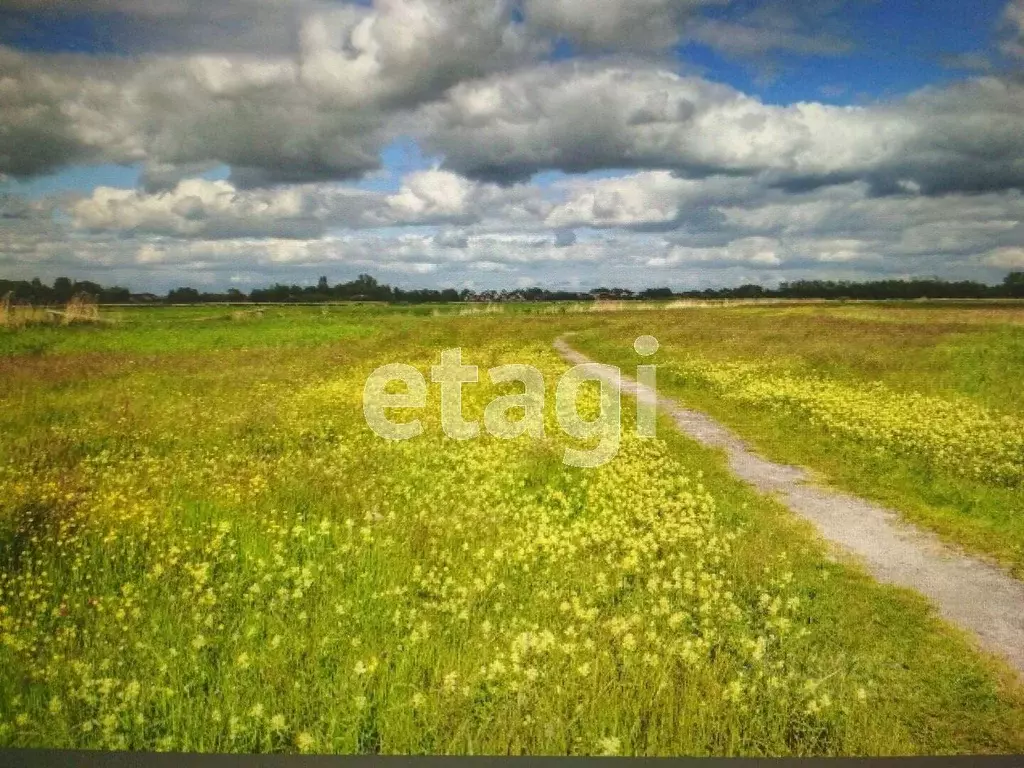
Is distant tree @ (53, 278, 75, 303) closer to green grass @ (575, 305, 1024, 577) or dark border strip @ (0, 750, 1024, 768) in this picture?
dark border strip @ (0, 750, 1024, 768)

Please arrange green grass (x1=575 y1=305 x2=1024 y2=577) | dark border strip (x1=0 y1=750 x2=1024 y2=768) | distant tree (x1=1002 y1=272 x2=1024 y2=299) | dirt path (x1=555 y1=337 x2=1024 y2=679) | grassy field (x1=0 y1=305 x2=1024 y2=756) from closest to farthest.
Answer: dark border strip (x1=0 y1=750 x2=1024 y2=768) < grassy field (x1=0 y1=305 x2=1024 y2=756) < dirt path (x1=555 y1=337 x2=1024 y2=679) < distant tree (x1=1002 y1=272 x2=1024 y2=299) < green grass (x1=575 y1=305 x2=1024 y2=577)

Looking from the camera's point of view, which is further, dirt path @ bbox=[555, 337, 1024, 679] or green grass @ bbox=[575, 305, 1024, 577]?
green grass @ bbox=[575, 305, 1024, 577]

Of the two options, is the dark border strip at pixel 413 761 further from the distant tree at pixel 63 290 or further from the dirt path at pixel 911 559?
the distant tree at pixel 63 290

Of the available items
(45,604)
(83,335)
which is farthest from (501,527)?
(83,335)

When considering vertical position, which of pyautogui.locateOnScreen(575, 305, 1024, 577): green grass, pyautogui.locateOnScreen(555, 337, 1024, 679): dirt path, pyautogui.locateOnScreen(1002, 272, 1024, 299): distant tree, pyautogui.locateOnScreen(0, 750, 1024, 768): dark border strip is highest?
pyautogui.locateOnScreen(1002, 272, 1024, 299): distant tree

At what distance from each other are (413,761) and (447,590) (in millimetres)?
1821

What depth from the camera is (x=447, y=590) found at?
5.44m

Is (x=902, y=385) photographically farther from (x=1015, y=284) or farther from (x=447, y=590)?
(x=447, y=590)

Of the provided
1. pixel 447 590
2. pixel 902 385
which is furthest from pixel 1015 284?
pixel 447 590

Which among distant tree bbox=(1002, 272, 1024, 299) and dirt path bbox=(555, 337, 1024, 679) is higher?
distant tree bbox=(1002, 272, 1024, 299)

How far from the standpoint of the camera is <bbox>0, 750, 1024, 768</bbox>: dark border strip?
3588 millimetres

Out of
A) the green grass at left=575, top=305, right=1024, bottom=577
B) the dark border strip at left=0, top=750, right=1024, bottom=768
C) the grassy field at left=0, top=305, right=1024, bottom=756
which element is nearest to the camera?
the dark border strip at left=0, top=750, right=1024, bottom=768

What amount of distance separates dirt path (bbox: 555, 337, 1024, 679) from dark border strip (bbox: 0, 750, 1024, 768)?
1615 mm

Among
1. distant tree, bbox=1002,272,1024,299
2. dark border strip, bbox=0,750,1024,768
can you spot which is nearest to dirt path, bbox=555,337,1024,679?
dark border strip, bbox=0,750,1024,768
